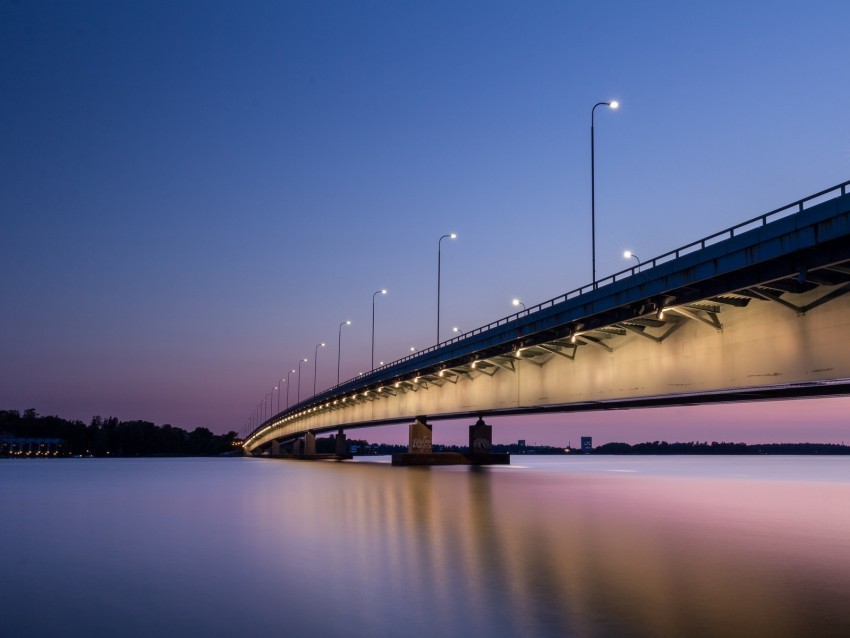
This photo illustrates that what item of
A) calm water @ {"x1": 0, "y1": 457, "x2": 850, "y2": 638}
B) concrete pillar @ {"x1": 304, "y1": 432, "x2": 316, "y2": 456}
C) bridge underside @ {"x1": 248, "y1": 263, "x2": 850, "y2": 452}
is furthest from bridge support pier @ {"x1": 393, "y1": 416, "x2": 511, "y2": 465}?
concrete pillar @ {"x1": 304, "y1": 432, "x2": 316, "y2": 456}

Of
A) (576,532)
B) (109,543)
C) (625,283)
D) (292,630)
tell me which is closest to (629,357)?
(625,283)

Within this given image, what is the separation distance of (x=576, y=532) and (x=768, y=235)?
12.4 m

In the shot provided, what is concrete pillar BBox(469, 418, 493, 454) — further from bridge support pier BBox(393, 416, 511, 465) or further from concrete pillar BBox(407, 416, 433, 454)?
concrete pillar BBox(407, 416, 433, 454)

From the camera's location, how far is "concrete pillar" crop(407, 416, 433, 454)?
308 ft

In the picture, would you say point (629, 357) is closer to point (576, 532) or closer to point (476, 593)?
point (576, 532)

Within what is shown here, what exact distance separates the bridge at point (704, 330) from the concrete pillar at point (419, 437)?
32631 millimetres

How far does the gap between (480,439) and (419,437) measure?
36.7 feet

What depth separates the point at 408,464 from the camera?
10056 cm

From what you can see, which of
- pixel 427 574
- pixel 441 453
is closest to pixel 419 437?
pixel 441 453

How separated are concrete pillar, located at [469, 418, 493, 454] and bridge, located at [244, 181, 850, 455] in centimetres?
4058

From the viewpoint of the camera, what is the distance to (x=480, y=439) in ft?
339

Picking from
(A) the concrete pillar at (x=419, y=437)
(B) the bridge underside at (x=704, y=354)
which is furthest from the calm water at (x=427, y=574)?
(A) the concrete pillar at (x=419, y=437)

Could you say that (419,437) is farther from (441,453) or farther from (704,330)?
(704,330)

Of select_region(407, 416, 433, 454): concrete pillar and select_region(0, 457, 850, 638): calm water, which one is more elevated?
select_region(407, 416, 433, 454): concrete pillar
